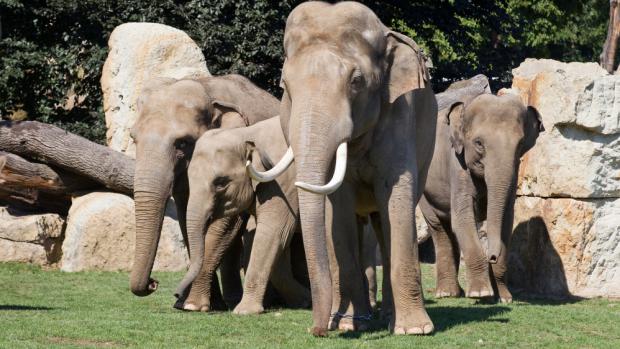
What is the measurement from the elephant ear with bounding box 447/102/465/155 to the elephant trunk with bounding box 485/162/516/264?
0.57m

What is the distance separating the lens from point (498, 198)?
40.0 feet

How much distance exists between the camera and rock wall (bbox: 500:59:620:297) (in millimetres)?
13078

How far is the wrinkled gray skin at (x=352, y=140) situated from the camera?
8.42 meters

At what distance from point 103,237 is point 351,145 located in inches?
279

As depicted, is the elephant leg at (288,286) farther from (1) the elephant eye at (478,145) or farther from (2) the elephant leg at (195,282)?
(1) the elephant eye at (478,145)

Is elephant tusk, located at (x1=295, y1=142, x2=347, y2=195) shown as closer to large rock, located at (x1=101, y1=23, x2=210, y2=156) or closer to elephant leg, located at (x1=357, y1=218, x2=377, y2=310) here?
elephant leg, located at (x1=357, y1=218, x2=377, y2=310)

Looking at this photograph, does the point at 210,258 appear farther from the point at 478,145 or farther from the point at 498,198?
the point at 478,145

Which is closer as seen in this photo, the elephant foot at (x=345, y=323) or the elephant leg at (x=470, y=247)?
the elephant foot at (x=345, y=323)

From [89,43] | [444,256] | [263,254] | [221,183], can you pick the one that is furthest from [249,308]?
[89,43]

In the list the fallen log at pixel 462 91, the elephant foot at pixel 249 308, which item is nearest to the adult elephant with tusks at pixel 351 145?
the elephant foot at pixel 249 308

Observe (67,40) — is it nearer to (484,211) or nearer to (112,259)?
(112,259)

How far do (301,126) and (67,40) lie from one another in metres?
12.9

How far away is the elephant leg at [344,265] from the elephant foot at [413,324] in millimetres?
370

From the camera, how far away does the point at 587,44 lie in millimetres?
35844
